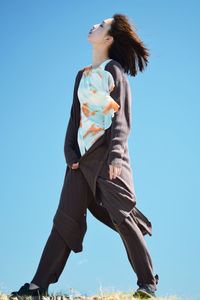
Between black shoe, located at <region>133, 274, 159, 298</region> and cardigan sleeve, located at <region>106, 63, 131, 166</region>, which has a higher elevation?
cardigan sleeve, located at <region>106, 63, 131, 166</region>

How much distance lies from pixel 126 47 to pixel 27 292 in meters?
2.47

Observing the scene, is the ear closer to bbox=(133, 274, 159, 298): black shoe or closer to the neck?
the neck

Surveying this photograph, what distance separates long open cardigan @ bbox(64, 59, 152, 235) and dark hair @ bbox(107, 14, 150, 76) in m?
0.17

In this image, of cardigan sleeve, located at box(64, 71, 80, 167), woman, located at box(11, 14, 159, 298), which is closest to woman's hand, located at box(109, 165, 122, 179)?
woman, located at box(11, 14, 159, 298)

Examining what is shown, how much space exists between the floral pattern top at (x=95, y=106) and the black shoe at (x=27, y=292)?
127cm

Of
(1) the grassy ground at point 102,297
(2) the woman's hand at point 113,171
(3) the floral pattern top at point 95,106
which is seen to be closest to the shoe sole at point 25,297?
(1) the grassy ground at point 102,297

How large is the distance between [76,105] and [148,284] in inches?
70.5

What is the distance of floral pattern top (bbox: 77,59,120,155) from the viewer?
18.2 ft

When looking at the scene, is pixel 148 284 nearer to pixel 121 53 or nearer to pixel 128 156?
pixel 128 156

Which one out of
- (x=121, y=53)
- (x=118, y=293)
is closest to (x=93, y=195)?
(x=118, y=293)

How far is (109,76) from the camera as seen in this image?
563 cm

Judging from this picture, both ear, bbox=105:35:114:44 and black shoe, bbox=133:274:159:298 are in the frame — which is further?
ear, bbox=105:35:114:44

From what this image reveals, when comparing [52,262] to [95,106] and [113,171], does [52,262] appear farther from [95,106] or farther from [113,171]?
[95,106]

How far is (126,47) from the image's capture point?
5934 millimetres
